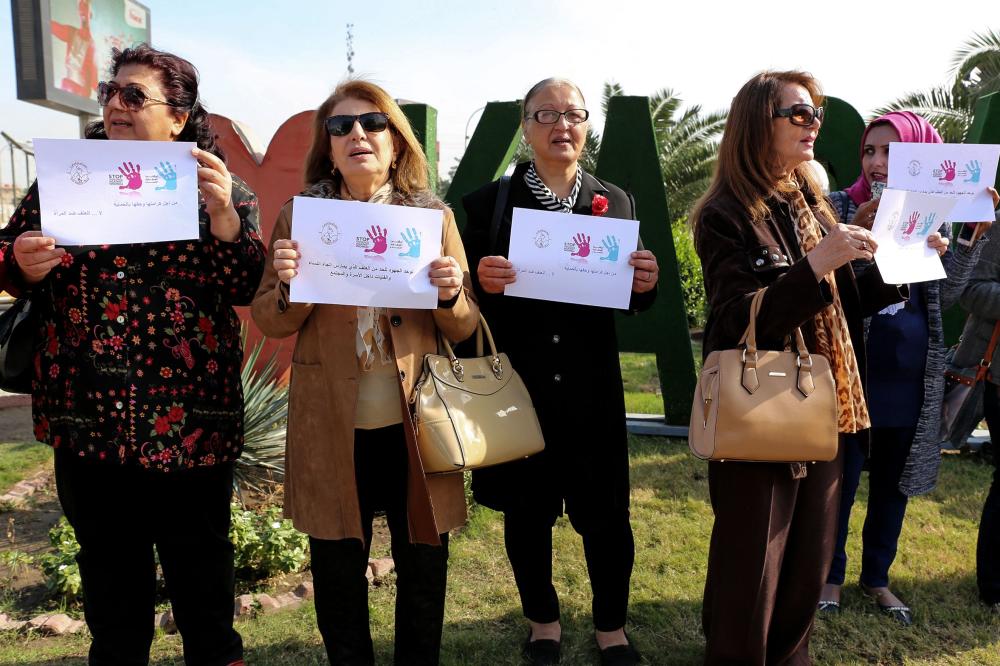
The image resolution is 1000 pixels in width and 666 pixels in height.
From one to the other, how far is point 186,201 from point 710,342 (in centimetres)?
180

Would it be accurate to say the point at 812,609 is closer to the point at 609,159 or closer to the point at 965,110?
the point at 609,159

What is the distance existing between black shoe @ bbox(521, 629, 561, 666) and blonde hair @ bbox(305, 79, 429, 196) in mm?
1939

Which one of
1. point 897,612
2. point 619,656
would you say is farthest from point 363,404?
point 897,612

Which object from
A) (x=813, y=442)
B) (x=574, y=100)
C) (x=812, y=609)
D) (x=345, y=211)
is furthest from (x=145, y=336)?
(x=812, y=609)

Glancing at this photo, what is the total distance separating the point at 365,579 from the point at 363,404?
0.63 metres

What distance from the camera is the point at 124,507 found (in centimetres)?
249

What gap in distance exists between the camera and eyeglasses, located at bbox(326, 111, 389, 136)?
247 cm

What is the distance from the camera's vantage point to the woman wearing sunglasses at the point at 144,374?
2.37m

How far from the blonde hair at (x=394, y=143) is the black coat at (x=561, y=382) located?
382 mm

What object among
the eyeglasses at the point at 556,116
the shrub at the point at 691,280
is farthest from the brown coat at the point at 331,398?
the shrub at the point at 691,280

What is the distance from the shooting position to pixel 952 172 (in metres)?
2.89

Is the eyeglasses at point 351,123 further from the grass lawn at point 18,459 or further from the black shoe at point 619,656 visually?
the grass lawn at point 18,459

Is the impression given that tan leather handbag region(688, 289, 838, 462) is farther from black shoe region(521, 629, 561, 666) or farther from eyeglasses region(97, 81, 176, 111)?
eyeglasses region(97, 81, 176, 111)

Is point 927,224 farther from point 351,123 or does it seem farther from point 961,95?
point 961,95
